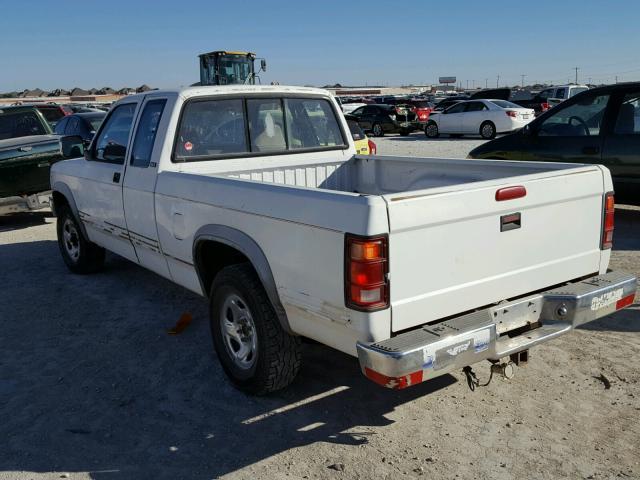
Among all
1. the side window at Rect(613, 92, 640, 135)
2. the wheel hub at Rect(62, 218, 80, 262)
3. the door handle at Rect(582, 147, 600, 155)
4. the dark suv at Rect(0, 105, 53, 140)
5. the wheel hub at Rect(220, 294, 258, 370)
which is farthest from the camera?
the dark suv at Rect(0, 105, 53, 140)

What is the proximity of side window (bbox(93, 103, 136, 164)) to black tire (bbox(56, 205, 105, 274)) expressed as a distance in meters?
1.02

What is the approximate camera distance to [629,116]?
315 inches

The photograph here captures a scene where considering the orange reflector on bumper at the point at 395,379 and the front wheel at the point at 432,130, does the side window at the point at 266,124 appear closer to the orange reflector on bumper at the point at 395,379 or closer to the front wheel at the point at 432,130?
the orange reflector on bumper at the point at 395,379

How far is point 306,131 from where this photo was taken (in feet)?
18.5

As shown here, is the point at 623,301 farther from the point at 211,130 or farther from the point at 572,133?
the point at 572,133

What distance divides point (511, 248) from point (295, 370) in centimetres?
149

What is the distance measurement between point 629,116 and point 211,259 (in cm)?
605

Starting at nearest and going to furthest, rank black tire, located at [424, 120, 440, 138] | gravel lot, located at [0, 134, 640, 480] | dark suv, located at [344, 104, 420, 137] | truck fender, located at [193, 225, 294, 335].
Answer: gravel lot, located at [0, 134, 640, 480], truck fender, located at [193, 225, 294, 335], black tire, located at [424, 120, 440, 138], dark suv, located at [344, 104, 420, 137]

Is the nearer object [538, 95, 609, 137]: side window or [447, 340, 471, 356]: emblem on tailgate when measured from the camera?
[447, 340, 471, 356]: emblem on tailgate

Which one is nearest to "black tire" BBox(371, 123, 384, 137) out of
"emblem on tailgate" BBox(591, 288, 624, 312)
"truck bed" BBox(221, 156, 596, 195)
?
"truck bed" BBox(221, 156, 596, 195)

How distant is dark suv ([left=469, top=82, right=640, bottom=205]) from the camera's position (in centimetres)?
792

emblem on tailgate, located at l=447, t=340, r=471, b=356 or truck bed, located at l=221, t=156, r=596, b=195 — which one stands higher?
truck bed, located at l=221, t=156, r=596, b=195

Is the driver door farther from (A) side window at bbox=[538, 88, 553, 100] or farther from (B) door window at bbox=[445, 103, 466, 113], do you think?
(A) side window at bbox=[538, 88, 553, 100]

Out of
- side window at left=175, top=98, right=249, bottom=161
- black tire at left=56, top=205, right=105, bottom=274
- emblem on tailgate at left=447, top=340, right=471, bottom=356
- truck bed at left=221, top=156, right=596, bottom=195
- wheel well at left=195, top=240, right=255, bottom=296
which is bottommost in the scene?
black tire at left=56, top=205, right=105, bottom=274
